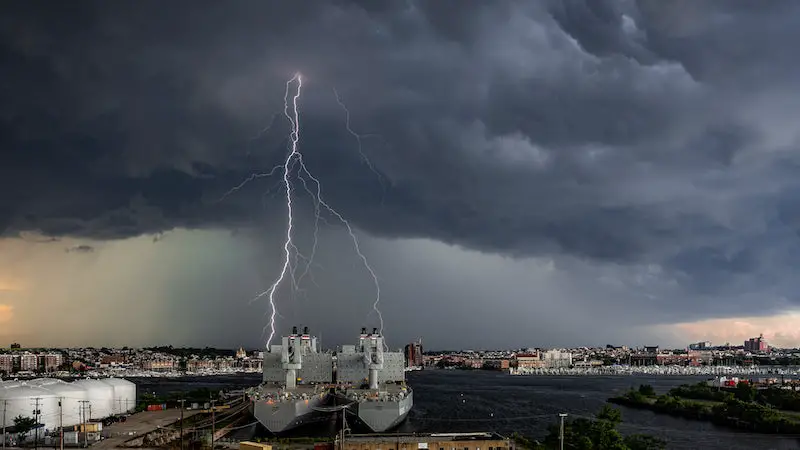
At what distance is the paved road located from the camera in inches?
1687

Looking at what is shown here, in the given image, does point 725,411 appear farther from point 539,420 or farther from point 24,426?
point 24,426

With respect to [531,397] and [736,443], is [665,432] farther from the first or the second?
[531,397]

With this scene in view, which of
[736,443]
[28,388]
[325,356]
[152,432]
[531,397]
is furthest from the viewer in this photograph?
[531,397]

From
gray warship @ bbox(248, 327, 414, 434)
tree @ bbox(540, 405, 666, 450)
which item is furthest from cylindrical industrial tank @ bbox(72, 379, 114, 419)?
tree @ bbox(540, 405, 666, 450)

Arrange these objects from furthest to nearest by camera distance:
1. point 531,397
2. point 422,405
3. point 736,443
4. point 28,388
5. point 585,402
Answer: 1. point 531,397
2. point 585,402
3. point 422,405
4. point 28,388
5. point 736,443

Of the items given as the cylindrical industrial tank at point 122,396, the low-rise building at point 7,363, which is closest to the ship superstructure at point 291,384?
the cylindrical industrial tank at point 122,396

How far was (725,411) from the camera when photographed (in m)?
65.9

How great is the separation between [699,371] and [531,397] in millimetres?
124321

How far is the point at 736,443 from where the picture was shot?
5156 cm

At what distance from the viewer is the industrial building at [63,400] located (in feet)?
170

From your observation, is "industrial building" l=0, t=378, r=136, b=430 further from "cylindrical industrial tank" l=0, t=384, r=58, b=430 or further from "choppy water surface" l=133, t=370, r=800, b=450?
"choppy water surface" l=133, t=370, r=800, b=450

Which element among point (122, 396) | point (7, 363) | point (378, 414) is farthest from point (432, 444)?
point (7, 363)

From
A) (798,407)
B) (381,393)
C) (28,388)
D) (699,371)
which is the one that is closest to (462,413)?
(381,393)

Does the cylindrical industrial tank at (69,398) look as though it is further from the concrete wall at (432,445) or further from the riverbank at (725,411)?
the riverbank at (725,411)
